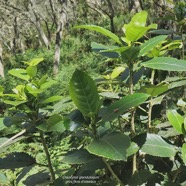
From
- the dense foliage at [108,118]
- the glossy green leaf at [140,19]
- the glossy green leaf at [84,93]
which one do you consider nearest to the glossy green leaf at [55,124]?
the dense foliage at [108,118]

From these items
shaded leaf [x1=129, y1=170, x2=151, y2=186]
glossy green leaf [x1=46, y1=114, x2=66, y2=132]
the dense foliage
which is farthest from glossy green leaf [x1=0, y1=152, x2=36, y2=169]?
shaded leaf [x1=129, y1=170, x2=151, y2=186]

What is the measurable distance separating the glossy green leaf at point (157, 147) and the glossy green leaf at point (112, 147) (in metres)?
0.14

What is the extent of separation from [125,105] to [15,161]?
45 cm

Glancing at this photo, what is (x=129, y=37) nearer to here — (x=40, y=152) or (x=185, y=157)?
(x=185, y=157)

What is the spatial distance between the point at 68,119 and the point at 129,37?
26 centimetres

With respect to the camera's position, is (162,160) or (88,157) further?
Answer: (162,160)

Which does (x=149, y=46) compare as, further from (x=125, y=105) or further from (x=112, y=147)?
(x=112, y=147)

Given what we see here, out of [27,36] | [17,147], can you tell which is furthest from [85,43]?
[27,36]

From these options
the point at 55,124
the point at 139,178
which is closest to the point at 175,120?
the point at 139,178

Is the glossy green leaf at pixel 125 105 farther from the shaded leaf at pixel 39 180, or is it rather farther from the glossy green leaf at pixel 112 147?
the shaded leaf at pixel 39 180

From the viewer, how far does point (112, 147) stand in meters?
0.62

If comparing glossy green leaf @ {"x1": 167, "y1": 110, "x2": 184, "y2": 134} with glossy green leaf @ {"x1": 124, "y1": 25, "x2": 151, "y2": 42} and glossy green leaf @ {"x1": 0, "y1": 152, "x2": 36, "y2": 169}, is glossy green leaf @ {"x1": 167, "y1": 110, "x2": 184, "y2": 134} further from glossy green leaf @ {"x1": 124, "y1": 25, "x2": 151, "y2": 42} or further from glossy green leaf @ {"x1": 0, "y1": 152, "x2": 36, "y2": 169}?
glossy green leaf @ {"x1": 0, "y1": 152, "x2": 36, "y2": 169}

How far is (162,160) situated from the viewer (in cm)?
94

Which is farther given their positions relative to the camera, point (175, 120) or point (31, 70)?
point (31, 70)
